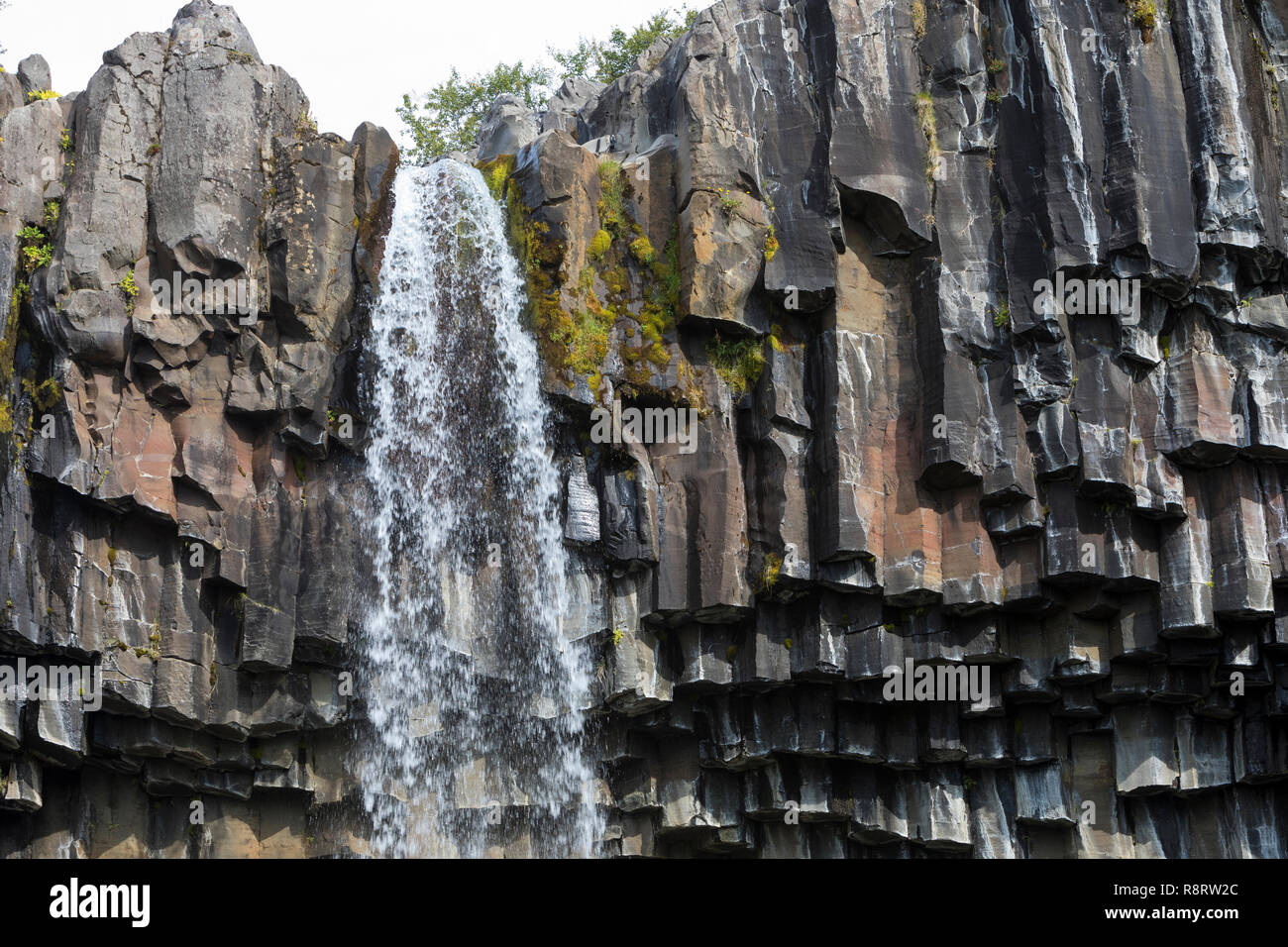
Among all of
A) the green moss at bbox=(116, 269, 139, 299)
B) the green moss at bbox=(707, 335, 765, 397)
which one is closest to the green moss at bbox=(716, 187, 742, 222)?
the green moss at bbox=(707, 335, 765, 397)

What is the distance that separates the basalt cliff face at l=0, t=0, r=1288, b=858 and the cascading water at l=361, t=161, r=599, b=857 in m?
0.39

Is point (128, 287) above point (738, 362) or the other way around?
above

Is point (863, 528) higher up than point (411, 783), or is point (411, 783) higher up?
point (863, 528)

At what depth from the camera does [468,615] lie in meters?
24.7

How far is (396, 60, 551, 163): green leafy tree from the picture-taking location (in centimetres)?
4488

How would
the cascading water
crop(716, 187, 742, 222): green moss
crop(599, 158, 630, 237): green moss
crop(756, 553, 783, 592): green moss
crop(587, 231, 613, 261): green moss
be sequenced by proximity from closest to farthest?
crop(756, 553, 783, 592): green moss < the cascading water < crop(716, 187, 742, 222): green moss < crop(587, 231, 613, 261): green moss < crop(599, 158, 630, 237): green moss

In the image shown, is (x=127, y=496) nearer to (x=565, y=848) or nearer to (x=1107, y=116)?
(x=565, y=848)

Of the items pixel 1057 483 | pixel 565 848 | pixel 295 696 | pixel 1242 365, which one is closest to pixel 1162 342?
pixel 1242 365

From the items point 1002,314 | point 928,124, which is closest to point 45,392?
point 928,124

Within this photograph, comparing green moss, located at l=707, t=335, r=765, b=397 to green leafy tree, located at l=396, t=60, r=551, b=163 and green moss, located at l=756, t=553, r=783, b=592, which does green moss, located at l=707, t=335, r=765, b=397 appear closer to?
green moss, located at l=756, t=553, r=783, b=592

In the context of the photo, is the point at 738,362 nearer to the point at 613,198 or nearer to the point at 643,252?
the point at 643,252

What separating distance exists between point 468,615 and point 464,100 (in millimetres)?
25378

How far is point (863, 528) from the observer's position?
23.4 meters

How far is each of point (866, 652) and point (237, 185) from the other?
1306 centimetres
